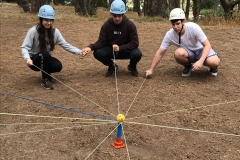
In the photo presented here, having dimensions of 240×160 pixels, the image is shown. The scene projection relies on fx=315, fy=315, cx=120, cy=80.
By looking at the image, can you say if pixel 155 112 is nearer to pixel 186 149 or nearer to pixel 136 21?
pixel 186 149

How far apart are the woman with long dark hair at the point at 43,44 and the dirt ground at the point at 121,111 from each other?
0.85 feet

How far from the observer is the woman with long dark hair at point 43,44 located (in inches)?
156

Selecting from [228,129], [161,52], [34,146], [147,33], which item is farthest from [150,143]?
[147,33]

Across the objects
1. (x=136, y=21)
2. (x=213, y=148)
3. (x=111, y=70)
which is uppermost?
(x=136, y=21)

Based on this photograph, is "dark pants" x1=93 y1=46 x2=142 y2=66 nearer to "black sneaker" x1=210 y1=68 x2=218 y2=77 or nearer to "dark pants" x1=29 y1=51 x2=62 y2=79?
"dark pants" x1=29 y1=51 x2=62 y2=79

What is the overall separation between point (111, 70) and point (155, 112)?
4.67 feet

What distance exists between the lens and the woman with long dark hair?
396 centimetres

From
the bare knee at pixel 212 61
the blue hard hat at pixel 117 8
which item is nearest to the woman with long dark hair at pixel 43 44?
the blue hard hat at pixel 117 8

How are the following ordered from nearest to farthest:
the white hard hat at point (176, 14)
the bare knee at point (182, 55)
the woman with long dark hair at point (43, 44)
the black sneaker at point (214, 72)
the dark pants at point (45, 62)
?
the white hard hat at point (176, 14)
the woman with long dark hair at point (43, 44)
the dark pants at point (45, 62)
the bare knee at point (182, 55)
the black sneaker at point (214, 72)

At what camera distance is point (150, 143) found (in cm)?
283

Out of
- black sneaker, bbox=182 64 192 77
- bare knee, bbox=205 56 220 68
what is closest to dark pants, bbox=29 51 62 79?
black sneaker, bbox=182 64 192 77

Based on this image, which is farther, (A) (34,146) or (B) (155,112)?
(B) (155,112)

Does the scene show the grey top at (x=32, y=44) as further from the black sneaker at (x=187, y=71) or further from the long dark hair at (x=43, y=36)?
the black sneaker at (x=187, y=71)

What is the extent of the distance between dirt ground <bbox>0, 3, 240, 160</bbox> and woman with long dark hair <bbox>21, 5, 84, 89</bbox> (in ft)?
0.85
